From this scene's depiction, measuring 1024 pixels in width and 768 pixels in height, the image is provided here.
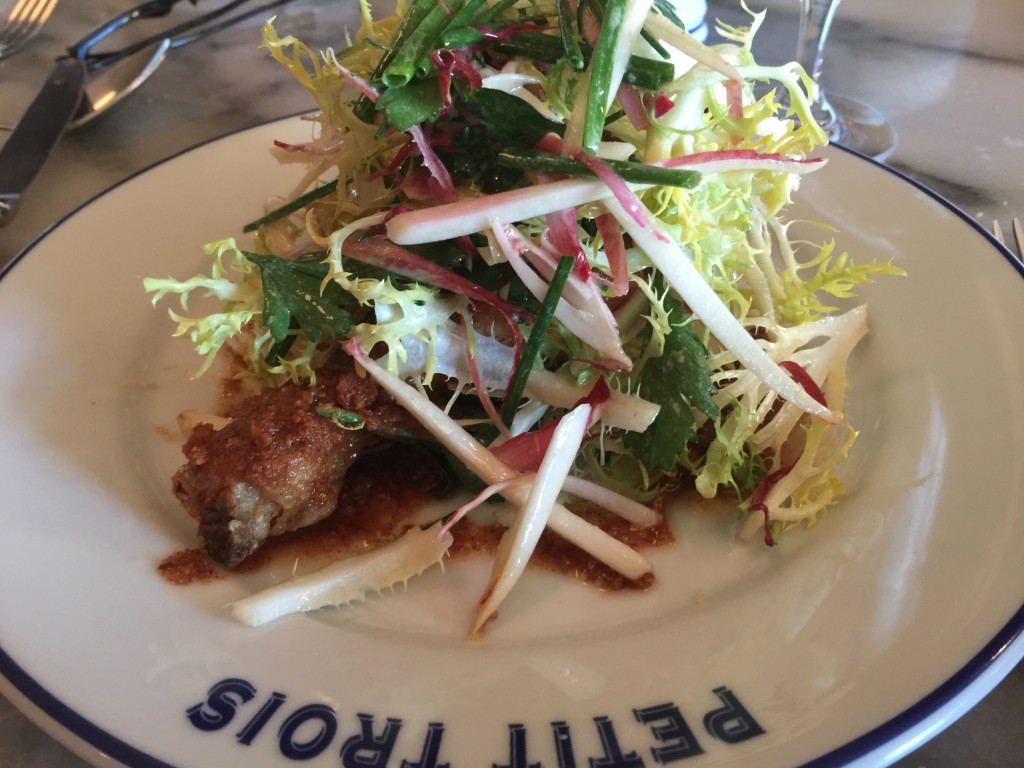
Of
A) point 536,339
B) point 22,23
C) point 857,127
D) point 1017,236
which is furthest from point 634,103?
point 22,23

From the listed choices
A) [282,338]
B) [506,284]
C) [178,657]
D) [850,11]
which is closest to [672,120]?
[506,284]

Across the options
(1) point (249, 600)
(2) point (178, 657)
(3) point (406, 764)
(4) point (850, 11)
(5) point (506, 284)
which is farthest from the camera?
(4) point (850, 11)

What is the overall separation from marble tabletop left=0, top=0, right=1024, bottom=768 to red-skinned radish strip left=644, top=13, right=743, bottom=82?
1449mm

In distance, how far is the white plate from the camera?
1.12m

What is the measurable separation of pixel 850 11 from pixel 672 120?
8.89 feet

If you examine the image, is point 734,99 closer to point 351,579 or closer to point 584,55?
point 584,55

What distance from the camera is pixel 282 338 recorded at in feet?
5.13

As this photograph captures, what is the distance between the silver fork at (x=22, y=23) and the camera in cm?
367

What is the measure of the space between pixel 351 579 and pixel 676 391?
75 cm

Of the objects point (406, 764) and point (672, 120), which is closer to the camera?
point (406, 764)

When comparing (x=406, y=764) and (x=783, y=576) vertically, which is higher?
(x=406, y=764)

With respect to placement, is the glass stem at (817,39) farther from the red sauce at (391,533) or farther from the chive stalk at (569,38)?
the red sauce at (391,533)

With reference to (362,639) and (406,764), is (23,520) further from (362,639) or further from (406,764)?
(406,764)

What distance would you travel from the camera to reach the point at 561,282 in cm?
147
